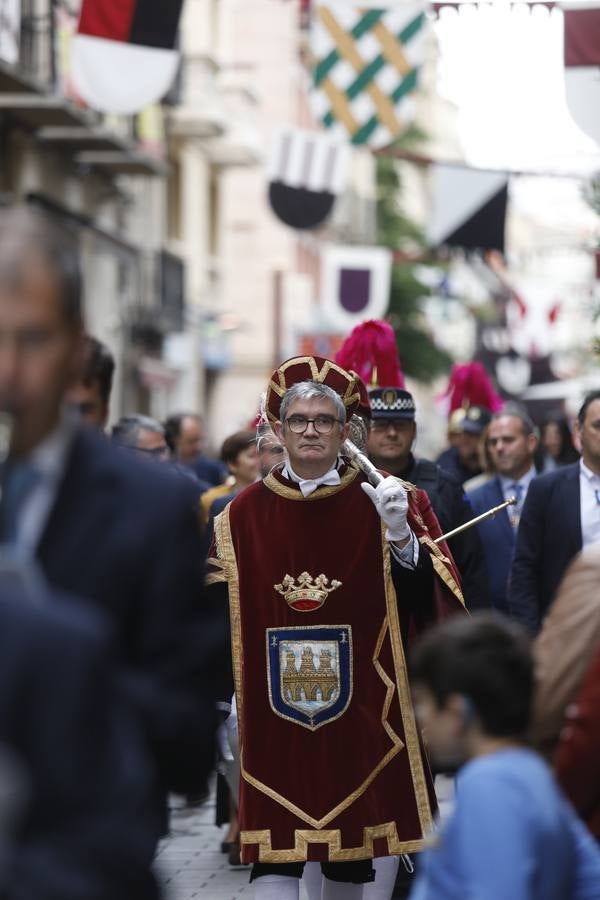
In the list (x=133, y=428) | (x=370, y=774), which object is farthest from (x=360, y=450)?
(x=133, y=428)

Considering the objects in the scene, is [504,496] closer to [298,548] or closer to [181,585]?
[298,548]

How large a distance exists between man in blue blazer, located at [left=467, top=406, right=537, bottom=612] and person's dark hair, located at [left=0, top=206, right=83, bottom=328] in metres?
8.01

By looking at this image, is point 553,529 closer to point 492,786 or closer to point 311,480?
point 311,480

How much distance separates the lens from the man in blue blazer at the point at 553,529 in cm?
882

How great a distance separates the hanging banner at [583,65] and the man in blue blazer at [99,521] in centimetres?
845

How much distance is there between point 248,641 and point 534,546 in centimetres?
251

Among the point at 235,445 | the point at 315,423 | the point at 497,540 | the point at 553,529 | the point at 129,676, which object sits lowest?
the point at 497,540

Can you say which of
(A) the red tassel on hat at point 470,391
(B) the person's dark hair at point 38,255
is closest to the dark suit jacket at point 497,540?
(A) the red tassel on hat at point 470,391

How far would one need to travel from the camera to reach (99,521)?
303 centimetres

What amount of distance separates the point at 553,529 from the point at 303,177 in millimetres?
17396

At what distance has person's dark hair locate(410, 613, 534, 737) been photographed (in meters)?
3.57

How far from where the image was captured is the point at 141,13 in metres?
13.2

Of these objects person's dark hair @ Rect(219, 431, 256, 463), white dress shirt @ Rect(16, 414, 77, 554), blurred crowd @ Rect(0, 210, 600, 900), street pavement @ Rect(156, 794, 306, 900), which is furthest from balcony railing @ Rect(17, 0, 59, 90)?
white dress shirt @ Rect(16, 414, 77, 554)

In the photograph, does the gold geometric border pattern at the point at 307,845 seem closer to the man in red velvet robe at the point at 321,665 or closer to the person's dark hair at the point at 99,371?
the man in red velvet robe at the point at 321,665
